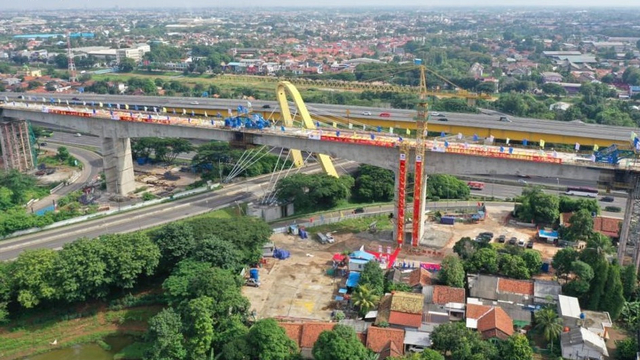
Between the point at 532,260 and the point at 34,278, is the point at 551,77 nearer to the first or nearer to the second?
the point at 532,260

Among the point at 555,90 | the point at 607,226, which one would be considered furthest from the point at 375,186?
the point at 555,90

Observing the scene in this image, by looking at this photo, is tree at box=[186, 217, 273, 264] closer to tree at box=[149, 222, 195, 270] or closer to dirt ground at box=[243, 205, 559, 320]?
tree at box=[149, 222, 195, 270]

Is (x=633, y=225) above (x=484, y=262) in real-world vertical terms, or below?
above

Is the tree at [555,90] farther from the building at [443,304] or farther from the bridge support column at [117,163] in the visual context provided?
the building at [443,304]

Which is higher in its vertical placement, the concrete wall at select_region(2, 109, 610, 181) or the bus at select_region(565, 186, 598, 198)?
the concrete wall at select_region(2, 109, 610, 181)

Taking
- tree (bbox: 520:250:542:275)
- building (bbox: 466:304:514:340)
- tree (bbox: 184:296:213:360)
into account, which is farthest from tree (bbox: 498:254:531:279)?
tree (bbox: 184:296:213:360)

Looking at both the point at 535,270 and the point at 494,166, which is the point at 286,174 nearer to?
the point at 494,166
